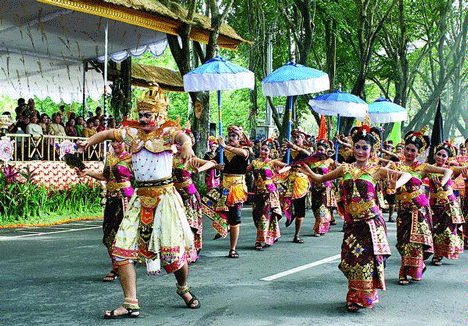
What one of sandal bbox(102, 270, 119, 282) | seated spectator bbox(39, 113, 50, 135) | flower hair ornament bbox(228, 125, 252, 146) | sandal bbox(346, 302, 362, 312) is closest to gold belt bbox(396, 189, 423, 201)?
sandal bbox(346, 302, 362, 312)

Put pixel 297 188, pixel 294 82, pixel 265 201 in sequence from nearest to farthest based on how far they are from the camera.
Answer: pixel 265 201 → pixel 294 82 → pixel 297 188

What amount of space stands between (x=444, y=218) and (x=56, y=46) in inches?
618

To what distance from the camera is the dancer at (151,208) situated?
5672mm

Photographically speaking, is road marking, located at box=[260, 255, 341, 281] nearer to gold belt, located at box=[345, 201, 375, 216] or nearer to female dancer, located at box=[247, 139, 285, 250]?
female dancer, located at box=[247, 139, 285, 250]

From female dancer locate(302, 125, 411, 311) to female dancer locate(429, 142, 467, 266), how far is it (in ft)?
9.27

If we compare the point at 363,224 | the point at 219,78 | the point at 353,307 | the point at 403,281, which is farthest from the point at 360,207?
the point at 219,78

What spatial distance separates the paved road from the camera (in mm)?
5812

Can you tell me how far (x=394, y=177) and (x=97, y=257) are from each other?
4.94 m

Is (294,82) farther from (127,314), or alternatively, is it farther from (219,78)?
(127,314)

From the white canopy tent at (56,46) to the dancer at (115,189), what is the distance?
9698 millimetres

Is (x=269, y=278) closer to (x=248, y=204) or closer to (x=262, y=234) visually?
(x=262, y=234)

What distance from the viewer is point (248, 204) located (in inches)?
770

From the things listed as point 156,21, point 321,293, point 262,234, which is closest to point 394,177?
point 321,293

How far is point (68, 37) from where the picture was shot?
768 inches
